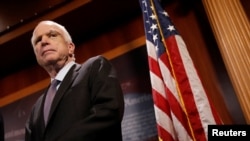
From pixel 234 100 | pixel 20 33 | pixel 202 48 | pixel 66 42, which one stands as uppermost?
pixel 20 33

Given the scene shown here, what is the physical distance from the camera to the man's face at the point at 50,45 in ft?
6.40

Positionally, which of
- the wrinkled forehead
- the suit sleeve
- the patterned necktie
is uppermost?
the wrinkled forehead

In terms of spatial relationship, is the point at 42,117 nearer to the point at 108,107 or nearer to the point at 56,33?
the point at 108,107

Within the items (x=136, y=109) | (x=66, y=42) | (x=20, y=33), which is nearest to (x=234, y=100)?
(x=136, y=109)

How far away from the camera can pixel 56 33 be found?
6.79 ft

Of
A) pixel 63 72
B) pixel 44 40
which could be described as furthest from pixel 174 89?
pixel 44 40

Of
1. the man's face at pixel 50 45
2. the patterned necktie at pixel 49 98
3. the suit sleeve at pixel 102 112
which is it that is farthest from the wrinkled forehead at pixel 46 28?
the suit sleeve at pixel 102 112

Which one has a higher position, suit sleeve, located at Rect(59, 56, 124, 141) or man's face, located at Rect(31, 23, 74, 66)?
man's face, located at Rect(31, 23, 74, 66)

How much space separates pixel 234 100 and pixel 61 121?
1571mm

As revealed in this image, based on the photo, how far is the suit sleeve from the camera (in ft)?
4.55

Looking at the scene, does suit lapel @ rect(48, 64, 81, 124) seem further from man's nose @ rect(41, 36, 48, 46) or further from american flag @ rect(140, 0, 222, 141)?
american flag @ rect(140, 0, 222, 141)

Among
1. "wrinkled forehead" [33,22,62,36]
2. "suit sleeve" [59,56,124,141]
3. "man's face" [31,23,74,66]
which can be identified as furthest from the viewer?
"wrinkled forehead" [33,22,62,36]

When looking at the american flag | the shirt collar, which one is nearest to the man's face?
the shirt collar

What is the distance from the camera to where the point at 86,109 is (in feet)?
5.09
